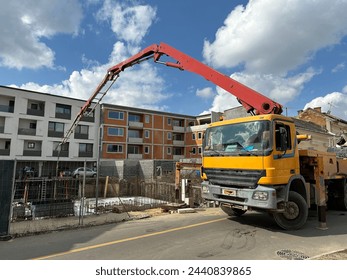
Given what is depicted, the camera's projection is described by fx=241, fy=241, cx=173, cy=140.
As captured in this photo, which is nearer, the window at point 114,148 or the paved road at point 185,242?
the paved road at point 185,242

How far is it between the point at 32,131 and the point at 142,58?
2737cm

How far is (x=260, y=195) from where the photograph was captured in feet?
20.9

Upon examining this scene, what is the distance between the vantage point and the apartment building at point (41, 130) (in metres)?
32.0

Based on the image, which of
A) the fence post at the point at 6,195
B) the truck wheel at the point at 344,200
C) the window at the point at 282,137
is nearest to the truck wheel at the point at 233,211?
the window at the point at 282,137

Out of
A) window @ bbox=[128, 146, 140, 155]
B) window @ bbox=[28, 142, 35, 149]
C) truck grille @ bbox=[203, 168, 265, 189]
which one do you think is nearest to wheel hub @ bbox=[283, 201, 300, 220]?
truck grille @ bbox=[203, 168, 265, 189]

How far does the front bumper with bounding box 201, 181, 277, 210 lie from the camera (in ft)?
20.4

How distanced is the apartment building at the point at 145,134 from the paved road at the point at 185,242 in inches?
1106

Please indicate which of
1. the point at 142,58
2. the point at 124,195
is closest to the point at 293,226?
the point at 142,58

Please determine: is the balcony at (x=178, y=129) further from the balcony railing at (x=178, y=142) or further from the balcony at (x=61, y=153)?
the balcony at (x=61, y=153)

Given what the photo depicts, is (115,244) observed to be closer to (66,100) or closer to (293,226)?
(293,226)

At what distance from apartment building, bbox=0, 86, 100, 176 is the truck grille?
28.1m

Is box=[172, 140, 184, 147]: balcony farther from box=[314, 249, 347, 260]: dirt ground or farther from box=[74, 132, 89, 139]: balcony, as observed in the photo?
box=[314, 249, 347, 260]: dirt ground
